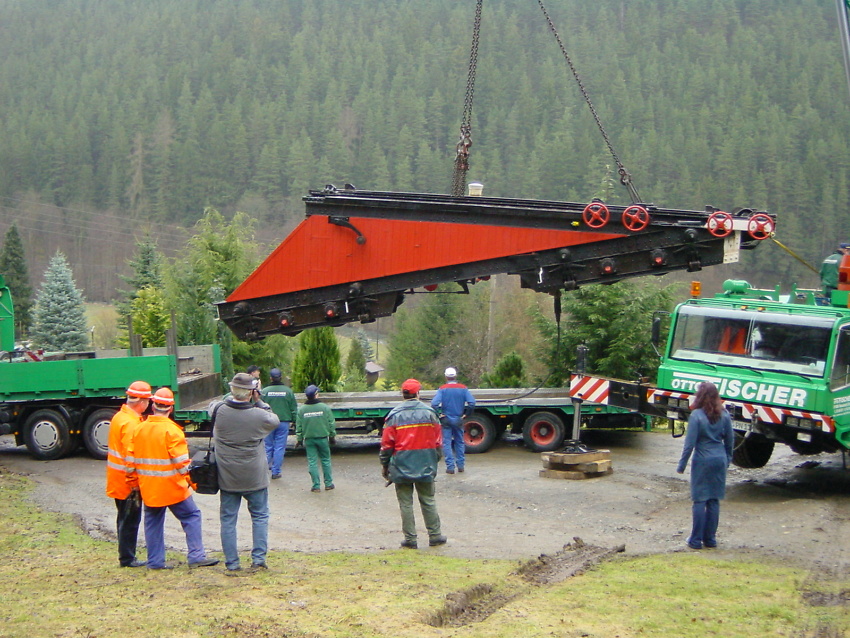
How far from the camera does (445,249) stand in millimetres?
10922

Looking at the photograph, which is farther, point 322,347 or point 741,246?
point 322,347

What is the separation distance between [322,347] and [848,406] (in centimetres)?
1596

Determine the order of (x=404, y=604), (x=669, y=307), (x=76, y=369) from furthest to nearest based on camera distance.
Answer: (x=669, y=307) → (x=76, y=369) → (x=404, y=604)

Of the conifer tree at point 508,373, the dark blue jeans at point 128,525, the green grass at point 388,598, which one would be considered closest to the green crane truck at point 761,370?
the green grass at point 388,598

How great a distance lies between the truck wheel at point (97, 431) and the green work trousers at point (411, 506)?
852 cm

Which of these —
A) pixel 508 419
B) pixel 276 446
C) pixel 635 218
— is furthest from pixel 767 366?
pixel 276 446

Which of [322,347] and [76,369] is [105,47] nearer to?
[322,347]

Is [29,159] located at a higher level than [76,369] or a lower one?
higher

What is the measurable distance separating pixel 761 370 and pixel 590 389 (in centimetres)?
280

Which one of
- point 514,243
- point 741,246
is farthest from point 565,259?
point 741,246

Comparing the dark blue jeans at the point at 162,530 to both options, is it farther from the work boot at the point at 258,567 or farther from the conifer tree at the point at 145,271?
the conifer tree at the point at 145,271

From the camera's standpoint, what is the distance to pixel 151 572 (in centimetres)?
749

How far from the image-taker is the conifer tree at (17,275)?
1975 inches

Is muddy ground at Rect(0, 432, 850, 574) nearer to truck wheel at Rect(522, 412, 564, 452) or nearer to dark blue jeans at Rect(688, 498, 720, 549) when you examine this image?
dark blue jeans at Rect(688, 498, 720, 549)
